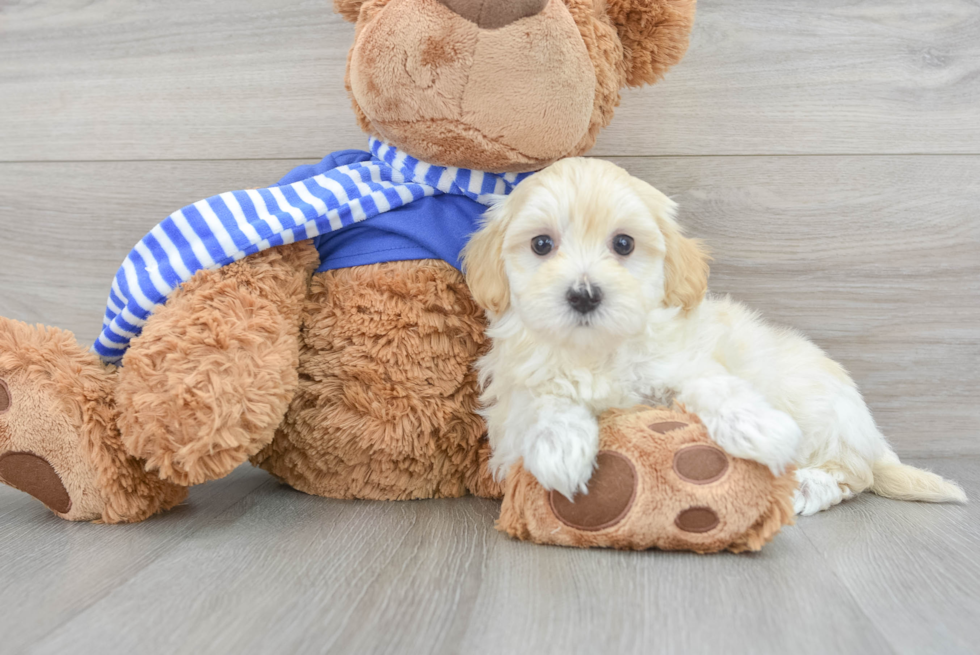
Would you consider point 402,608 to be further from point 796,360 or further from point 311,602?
point 796,360

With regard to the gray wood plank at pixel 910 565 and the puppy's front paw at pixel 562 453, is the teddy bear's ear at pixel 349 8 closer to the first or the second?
the puppy's front paw at pixel 562 453

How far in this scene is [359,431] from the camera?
108 cm

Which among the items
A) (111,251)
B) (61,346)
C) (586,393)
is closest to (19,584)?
(61,346)

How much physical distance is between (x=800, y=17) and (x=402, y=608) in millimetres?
1282

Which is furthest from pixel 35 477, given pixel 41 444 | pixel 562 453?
pixel 562 453

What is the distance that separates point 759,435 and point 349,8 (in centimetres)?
87

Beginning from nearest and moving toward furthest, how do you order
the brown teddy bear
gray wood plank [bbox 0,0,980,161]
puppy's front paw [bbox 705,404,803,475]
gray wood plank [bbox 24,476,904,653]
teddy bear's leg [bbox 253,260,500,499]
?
gray wood plank [bbox 24,476,904,653]
puppy's front paw [bbox 705,404,803,475]
the brown teddy bear
teddy bear's leg [bbox 253,260,500,499]
gray wood plank [bbox 0,0,980,161]

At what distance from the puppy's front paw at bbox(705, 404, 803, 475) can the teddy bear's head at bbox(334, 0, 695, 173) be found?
0.45 meters

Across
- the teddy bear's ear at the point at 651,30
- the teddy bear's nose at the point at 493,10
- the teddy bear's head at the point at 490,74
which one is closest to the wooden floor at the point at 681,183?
the teddy bear's ear at the point at 651,30

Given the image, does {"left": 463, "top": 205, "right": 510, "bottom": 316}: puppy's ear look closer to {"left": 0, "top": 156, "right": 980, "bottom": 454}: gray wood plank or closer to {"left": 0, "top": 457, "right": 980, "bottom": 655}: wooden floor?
{"left": 0, "top": 457, "right": 980, "bottom": 655}: wooden floor

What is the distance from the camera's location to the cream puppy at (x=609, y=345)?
2.85ft

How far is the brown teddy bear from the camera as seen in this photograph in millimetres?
948

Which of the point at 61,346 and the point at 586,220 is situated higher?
the point at 586,220

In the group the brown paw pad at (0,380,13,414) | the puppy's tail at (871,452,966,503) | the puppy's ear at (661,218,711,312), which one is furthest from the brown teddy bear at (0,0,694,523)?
the puppy's tail at (871,452,966,503)
